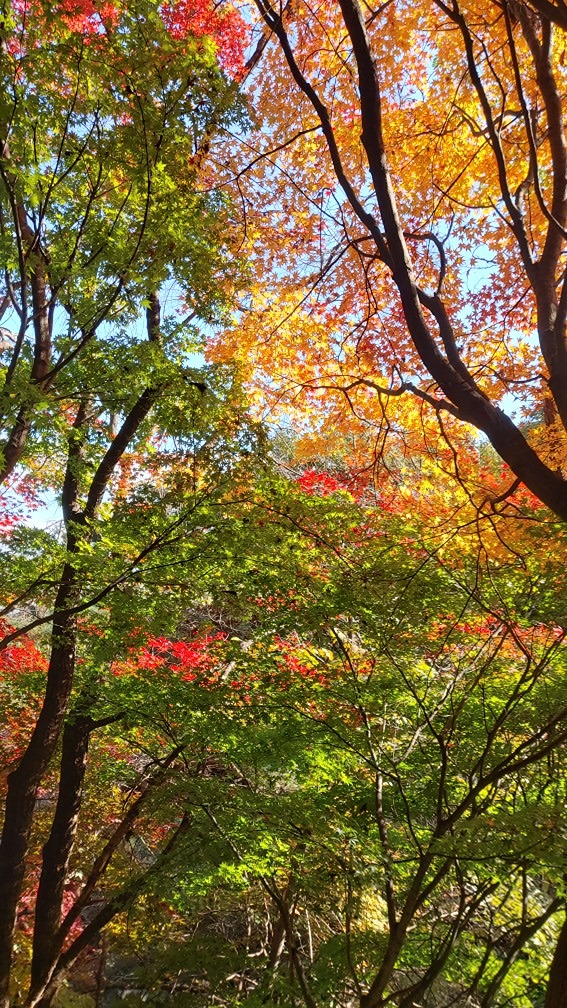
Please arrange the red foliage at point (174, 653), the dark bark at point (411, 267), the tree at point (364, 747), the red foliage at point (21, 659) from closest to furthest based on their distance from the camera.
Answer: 1. the dark bark at point (411, 267)
2. the tree at point (364, 747)
3. the red foliage at point (174, 653)
4. the red foliage at point (21, 659)

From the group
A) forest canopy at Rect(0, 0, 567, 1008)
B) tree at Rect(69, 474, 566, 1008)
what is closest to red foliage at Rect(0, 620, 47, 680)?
forest canopy at Rect(0, 0, 567, 1008)

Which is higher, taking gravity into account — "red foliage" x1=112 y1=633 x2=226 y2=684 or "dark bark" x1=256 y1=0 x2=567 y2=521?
"dark bark" x1=256 y1=0 x2=567 y2=521

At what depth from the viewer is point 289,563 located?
436cm

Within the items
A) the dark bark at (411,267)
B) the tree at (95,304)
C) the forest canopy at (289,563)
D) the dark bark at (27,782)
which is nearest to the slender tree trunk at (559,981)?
the forest canopy at (289,563)

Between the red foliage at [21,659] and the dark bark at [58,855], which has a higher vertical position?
the red foliage at [21,659]

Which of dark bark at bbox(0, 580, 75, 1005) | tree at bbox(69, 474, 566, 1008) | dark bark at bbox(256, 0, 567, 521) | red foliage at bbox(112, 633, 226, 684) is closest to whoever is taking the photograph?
dark bark at bbox(256, 0, 567, 521)

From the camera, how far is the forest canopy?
3.00 meters

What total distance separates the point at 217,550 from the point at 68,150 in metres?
2.81

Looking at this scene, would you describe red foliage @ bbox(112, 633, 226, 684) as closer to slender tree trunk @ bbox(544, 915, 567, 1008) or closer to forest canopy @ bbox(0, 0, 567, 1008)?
forest canopy @ bbox(0, 0, 567, 1008)

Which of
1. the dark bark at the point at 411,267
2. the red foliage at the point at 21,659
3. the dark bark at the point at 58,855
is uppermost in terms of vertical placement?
the dark bark at the point at 411,267

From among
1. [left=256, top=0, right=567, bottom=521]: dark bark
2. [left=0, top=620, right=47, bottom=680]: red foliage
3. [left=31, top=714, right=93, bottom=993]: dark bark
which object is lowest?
[left=31, top=714, right=93, bottom=993]: dark bark

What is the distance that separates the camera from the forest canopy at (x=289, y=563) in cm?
300

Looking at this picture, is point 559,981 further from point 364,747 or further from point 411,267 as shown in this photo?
point 411,267

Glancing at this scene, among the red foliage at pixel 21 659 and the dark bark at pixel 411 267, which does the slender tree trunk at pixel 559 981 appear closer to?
the dark bark at pixel 411 267
